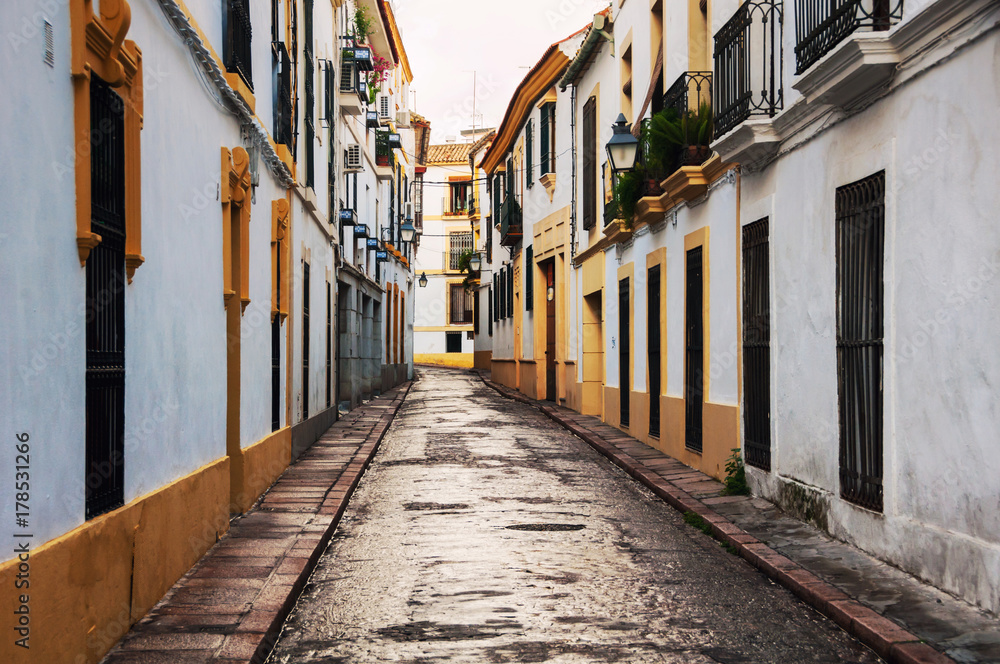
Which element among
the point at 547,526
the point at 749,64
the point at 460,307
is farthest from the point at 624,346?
the point at 460,307

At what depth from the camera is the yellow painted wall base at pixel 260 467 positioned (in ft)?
29.0

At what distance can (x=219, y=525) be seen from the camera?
301 inches

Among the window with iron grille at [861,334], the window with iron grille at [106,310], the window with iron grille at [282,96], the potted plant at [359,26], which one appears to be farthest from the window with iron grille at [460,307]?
the window with iron grille at [106,310]

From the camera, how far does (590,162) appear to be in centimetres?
1945

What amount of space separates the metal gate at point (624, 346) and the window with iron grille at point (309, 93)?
18.0 ft

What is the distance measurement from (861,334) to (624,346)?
9.76m

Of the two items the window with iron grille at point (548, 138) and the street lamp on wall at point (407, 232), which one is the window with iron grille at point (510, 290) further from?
the window with iron grille at point (548, 138)

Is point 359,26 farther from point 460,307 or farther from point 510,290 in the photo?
point 460,307

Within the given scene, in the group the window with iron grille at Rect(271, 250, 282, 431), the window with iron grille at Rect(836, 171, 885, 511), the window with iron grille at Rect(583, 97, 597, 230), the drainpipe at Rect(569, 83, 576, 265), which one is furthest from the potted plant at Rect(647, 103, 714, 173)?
the drainpipe at Rect(569, 83, 576, 265)

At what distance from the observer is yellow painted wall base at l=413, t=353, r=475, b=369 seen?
185ft

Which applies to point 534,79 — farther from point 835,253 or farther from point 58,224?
point 58,224

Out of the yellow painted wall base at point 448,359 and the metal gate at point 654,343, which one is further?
the yellow painted wall base at point 448,359

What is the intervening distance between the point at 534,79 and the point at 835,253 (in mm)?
18500

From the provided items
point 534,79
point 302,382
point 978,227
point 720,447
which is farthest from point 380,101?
point 978,227
